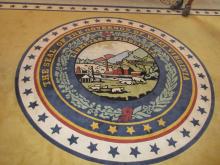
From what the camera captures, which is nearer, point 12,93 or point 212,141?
point 212,141

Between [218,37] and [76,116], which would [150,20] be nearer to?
[218,37]

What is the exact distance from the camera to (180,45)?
12.5 feet

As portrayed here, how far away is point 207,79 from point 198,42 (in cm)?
80

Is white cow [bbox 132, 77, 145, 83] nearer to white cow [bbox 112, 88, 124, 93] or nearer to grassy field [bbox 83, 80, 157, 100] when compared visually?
grassy field [bbox 83, 80, 157, 100]

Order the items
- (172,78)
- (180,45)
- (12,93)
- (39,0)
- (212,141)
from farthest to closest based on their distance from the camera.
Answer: (39,0) → (180,45) → (172,78) → (12,93) → (212,141)

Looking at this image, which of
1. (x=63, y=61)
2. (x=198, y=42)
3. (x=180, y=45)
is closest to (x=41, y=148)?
(x=63, y=61)

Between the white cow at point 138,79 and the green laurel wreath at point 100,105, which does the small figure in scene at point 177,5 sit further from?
the white cow at point 138,79

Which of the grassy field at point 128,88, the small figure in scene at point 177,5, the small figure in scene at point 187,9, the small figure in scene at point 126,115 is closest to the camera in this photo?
the small figure in scene at point 126,115

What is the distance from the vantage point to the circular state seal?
8.52 ft

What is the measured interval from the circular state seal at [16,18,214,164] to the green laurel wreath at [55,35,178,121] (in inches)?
0.4

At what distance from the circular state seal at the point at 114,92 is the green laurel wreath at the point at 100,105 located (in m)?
0.01

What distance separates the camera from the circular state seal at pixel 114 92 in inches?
102

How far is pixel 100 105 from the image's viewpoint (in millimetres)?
2893

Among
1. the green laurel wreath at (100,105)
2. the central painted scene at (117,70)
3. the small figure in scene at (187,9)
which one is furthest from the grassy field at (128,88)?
the small figure in scene at (187,9)
